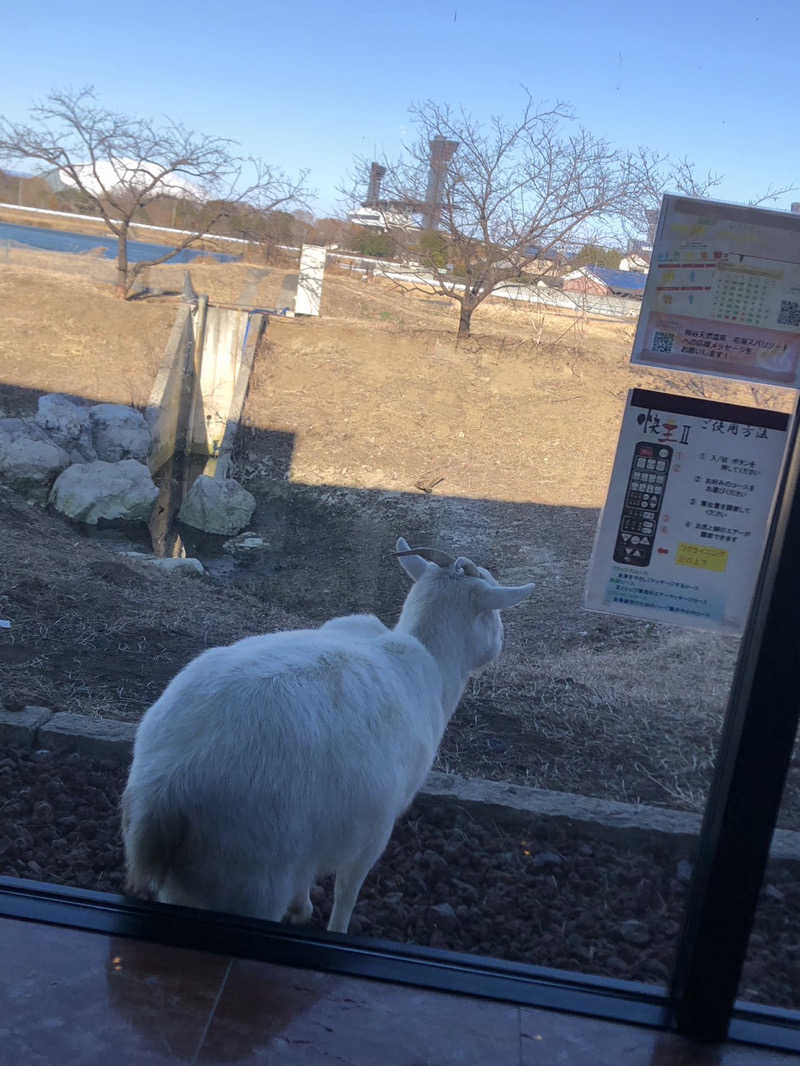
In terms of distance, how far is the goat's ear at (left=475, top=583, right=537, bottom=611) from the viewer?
238 cm

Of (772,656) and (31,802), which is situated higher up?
(772,656)

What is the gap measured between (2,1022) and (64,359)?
2.58 m

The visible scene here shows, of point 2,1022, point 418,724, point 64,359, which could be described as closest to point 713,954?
point 418,724

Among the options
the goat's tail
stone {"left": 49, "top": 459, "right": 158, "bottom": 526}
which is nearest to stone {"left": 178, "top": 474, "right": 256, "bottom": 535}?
stone {"left": 49, "top": 459, "right": 158, "bottom": 526}

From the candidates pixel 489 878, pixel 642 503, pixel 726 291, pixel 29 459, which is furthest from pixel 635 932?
pixel 29 459

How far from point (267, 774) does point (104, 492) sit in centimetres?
190

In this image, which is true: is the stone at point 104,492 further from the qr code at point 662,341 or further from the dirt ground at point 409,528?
the qr code at point 662,341

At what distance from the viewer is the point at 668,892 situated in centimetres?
248

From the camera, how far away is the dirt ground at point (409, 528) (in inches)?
108

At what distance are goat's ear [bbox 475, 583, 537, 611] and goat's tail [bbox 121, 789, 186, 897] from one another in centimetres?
101

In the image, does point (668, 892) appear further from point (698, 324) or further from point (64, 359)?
point (64, 359)

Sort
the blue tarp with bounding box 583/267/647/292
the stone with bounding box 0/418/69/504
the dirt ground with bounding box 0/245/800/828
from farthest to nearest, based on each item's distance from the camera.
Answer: the stone with bounding box 0/418/69/504 < the dirt ground with bounding box 0/245/800/828 < the blue tarp with bounding box 583/267/647/292

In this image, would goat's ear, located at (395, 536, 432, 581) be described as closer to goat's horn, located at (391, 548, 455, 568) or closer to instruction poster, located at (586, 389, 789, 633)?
goat's horn, located at (391, 548, 455, 568)

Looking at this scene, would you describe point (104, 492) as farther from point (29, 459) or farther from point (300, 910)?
point (300, 910)
